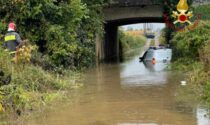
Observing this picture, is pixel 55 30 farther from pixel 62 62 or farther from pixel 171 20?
pixel 171 20

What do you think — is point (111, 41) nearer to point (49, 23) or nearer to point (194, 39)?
point (194, 39)

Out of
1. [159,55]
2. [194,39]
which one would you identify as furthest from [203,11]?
[194,39]

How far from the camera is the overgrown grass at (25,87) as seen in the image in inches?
396

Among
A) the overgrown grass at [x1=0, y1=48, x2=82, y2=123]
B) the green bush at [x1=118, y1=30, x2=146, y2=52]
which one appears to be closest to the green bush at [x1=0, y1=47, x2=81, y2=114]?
the overgrown grass at [x1=0, y1=48, x2=82, y2=123]

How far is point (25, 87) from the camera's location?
11930 mm

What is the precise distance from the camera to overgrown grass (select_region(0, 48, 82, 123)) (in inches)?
396

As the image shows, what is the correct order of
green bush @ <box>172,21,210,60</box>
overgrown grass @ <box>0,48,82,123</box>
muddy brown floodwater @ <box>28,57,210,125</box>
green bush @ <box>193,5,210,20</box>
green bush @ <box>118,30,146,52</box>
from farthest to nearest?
green bush @ <box>118,30,146,52</box> → green bush @ <box>193,5,210,20</box> → green bush @ <box>172,21,210,60</box> → overgrown grass @ <box>0,48,82,123</box> → muddy brown floodwater @ <box>28,57,210,125</box>

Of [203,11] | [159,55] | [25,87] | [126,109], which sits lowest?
[126,109]

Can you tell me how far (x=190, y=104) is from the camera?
1140 centimetres

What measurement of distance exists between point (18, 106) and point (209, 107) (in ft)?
12.8

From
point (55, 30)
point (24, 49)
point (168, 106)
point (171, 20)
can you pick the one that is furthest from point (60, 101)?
point (171, 20)

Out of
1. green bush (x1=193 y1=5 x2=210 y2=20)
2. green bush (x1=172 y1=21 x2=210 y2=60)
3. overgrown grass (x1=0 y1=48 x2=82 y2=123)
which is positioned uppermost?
green bush (x1=193 y1=5 x2=210 y2=20)

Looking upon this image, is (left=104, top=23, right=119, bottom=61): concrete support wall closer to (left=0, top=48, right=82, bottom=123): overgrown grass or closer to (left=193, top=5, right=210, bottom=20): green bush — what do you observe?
(left=193, top=5, right=210, bottom=20): green bush

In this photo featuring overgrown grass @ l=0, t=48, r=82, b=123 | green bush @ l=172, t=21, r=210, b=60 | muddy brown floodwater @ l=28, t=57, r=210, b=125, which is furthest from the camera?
green bush @ l=172, t=21, r=210, b=60
